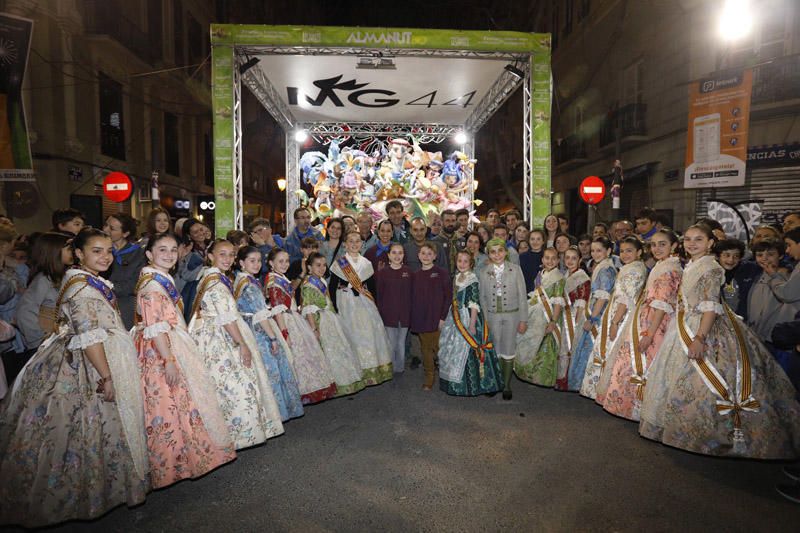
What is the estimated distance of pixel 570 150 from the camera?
1900 cm

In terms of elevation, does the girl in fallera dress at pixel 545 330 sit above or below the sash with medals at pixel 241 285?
below

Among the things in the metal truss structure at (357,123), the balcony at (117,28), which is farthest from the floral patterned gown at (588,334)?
the balcony at (117,28)

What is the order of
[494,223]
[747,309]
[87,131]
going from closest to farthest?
[747,309], [494,223], [87,131]

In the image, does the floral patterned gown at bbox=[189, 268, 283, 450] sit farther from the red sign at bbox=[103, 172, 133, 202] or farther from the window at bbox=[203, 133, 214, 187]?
the window at bbox=[203, 133, 214, 187]

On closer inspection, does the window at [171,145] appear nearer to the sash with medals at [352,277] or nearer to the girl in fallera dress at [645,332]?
the sash with medals at [352,277]

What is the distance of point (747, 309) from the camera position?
452cm

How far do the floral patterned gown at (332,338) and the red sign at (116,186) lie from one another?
33.6ft

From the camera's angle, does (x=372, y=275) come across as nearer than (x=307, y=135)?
Yes

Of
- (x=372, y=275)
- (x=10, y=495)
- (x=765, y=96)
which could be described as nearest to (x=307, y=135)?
(x=372, y=275)

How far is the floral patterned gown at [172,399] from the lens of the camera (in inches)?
121

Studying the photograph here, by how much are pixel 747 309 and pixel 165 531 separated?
537 centimetres

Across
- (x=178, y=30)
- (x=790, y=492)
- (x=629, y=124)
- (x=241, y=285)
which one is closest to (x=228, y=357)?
(x=241, y=285)

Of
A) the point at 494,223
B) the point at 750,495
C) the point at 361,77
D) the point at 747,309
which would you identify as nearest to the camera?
the point at 750,495

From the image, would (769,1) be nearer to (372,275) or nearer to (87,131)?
(372,275)
